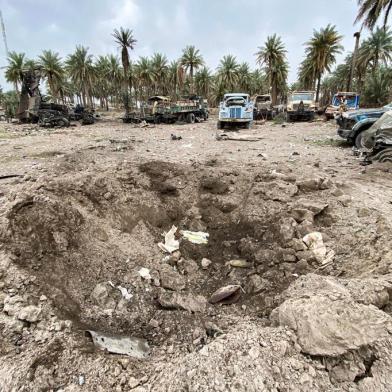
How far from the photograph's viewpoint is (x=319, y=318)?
2064mm

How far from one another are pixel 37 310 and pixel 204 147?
27.2 ft

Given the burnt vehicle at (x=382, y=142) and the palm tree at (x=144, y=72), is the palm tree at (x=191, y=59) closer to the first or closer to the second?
the palm tree at (x=144, y=72)

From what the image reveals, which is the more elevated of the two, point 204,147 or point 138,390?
point 204,147

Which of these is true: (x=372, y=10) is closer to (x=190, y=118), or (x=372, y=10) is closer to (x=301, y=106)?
(x=301, y=106)

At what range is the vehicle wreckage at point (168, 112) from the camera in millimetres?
20141

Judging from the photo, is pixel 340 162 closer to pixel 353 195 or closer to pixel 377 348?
pixel 353 195

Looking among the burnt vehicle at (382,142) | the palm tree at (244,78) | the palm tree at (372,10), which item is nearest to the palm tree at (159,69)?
the palm tree at (244,78)

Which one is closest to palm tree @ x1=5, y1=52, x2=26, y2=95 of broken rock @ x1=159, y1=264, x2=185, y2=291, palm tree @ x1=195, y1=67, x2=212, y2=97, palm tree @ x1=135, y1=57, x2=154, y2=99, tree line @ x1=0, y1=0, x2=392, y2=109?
tree line @ x1=0, y1=0, x2=392, y2=109

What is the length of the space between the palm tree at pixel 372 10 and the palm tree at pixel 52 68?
108ft

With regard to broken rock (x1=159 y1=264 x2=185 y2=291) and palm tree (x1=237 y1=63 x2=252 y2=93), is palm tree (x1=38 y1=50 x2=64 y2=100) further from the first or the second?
broken rock (x1=159 y1=264 x2=185 y2=291)

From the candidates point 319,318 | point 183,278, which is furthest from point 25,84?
point 319,318

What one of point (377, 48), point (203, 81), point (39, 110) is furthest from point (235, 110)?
point (203, 81)

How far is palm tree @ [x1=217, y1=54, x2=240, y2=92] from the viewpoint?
40.4 metres

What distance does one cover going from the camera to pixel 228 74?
4100 centimetres
